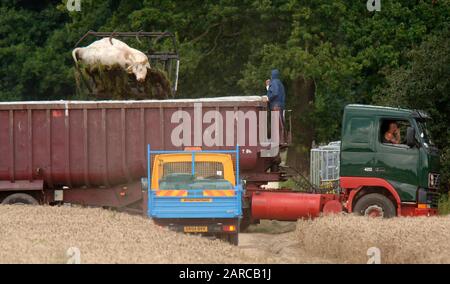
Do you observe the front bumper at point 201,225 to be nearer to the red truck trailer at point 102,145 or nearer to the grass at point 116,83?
the red truck trailer at point 102,145

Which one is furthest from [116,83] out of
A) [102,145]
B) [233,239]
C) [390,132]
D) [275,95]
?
[233,239]

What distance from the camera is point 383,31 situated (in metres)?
39.3

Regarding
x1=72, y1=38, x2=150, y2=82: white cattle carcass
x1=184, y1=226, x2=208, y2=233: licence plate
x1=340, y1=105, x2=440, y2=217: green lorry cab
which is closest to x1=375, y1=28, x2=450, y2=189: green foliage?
x1=340, y1=105, x2=440, y2=217: green lorry cab

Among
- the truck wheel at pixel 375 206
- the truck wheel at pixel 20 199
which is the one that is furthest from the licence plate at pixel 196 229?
the truck wheel at pixel 20 199

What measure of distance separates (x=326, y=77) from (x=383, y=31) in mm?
3158

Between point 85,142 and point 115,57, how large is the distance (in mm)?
2151

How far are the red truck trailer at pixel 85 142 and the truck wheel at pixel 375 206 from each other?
2.81 m

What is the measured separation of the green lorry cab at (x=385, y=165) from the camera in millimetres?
25656

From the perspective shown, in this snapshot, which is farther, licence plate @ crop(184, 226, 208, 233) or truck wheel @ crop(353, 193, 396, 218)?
truck wheel @ crop(353, 193, 396, 218)

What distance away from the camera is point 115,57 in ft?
93.0

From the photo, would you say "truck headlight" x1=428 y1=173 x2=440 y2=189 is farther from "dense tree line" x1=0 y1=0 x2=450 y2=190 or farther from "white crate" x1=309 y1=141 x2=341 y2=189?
"dense tree line" x1=0 y1=0 x2=450 y2=190

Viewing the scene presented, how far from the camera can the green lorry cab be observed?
2566 centimetres

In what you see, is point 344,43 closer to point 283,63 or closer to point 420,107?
point 283,63
